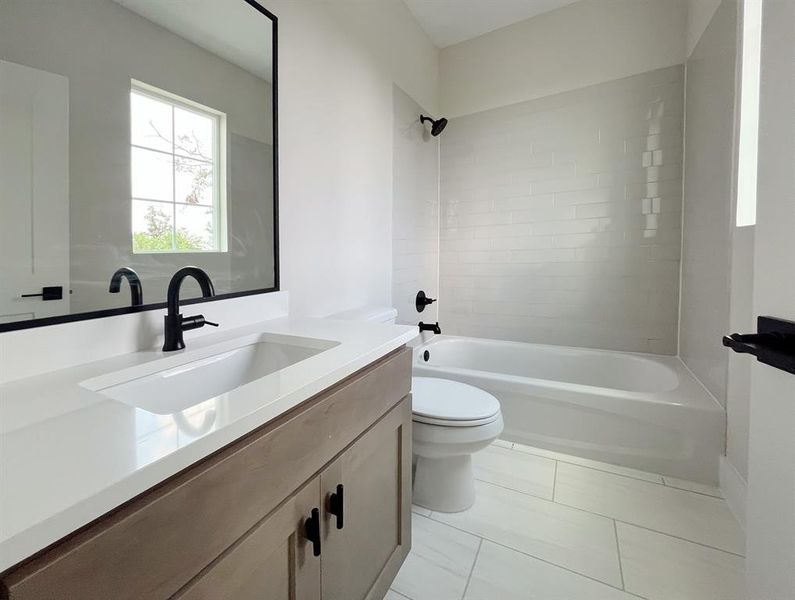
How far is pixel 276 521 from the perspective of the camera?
67cm

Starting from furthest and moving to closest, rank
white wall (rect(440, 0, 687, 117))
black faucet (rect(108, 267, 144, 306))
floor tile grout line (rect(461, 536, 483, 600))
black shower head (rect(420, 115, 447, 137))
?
1. black shower head (rect(420, 115, 447, 137))
2. white wall (rect(440, 0, 687, 117))
3. floor tile grout line (rect(461, 536, 483, 600))
4. black faucet (rect(108, 267, 144, 306))

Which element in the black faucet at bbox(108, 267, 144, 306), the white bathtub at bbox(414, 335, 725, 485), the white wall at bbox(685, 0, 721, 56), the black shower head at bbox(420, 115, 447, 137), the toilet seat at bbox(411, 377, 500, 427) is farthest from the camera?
the black shower head at bbox(420, 115, 447, 137)

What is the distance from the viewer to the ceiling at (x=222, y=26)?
1081 mm

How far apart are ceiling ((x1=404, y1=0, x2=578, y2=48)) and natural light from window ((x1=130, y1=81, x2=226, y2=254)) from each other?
196cm

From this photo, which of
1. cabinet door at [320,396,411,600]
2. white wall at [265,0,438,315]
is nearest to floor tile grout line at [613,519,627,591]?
cabinet door at [320,396,411,600]

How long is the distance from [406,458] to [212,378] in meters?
0.64

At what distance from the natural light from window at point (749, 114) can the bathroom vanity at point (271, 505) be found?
5.11 ft

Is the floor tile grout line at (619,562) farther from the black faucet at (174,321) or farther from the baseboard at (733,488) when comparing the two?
the black faucet at (174,321)

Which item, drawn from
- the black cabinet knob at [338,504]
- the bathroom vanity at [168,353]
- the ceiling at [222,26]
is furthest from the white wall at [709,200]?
the ceiling at [222,26]

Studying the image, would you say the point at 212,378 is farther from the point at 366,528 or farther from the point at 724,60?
the point at 724,60

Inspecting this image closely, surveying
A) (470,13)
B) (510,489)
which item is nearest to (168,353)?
(510,489)

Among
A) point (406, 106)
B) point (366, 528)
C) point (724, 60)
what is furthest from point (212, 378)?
point (724, 60)

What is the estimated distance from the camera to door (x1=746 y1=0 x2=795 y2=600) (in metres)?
0.64

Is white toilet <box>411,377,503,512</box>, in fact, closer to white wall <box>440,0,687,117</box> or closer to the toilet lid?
the toilet lid
